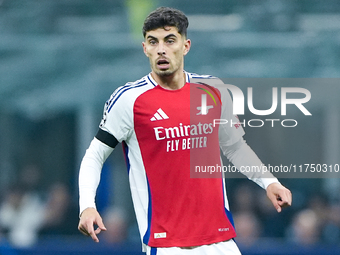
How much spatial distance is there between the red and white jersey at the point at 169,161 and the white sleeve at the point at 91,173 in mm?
69

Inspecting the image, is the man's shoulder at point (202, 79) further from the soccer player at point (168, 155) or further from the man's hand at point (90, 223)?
the man's hand at point (90, 223)

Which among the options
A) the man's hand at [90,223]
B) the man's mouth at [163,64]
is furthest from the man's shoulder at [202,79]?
the man's hand at [90,223]

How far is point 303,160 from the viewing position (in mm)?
9188

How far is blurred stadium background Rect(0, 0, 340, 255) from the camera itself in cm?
856

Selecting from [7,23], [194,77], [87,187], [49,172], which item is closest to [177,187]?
[87,187]

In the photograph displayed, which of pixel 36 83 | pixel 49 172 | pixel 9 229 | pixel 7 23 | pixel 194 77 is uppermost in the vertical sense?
pixel 7 23

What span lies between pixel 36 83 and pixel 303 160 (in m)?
4.42

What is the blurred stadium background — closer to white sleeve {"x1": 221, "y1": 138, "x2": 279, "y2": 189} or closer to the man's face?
white sleeve {"x1": 221, "y1": 138, "x2": 279, "y2": 189}

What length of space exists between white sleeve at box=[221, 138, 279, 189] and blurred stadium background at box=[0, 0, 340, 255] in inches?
190

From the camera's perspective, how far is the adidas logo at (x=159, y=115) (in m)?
3.07

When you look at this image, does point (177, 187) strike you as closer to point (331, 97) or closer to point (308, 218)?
point (308, 218)

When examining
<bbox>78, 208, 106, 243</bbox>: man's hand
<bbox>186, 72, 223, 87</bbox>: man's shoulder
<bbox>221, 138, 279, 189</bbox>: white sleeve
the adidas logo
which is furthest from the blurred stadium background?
<bbox>78, 208, 106, 243</bbox>: man's hand

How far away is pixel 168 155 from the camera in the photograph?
3.02 m

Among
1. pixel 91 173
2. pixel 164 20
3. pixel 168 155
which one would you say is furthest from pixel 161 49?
pixel 91 173
